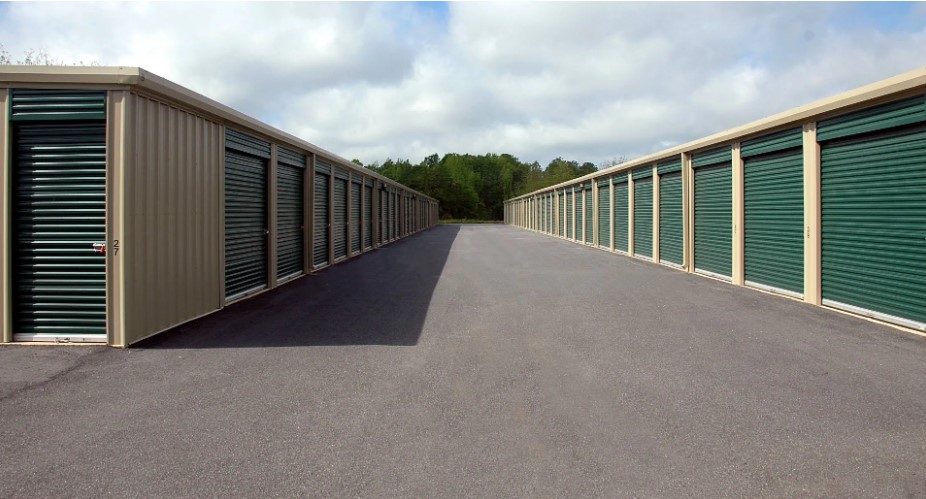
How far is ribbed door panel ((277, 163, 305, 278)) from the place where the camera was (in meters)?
11.7

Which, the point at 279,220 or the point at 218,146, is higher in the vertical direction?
the point at 218,146

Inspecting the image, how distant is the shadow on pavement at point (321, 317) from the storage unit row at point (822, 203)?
6690 millimetres

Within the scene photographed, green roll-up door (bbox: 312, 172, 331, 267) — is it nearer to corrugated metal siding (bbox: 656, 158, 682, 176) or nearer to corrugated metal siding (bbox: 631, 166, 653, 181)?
corrugated metal siding (bbox: 656, 158, 682, 176)

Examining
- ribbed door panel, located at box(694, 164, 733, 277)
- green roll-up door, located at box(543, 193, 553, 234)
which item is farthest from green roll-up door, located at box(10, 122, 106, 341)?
green roll-up door, located at box(543, 193, 553, 234)

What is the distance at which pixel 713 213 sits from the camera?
12.7 m

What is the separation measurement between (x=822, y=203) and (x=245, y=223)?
33.5ft

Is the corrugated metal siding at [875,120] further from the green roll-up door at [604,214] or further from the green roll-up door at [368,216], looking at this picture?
the green roll-up door at [368,216]

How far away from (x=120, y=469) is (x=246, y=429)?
81 cm

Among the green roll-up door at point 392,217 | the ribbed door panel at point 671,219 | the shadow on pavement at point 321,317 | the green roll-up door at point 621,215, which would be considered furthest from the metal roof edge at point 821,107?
the green roll-up door at point 392,217

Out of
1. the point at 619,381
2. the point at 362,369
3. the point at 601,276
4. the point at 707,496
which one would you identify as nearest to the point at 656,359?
the point at 619,381

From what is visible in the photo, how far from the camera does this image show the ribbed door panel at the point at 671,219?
1462cm

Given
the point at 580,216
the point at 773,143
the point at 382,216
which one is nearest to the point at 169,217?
the point at 773,143

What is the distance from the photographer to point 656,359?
5.66 meters

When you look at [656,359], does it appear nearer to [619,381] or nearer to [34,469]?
[619,381]
